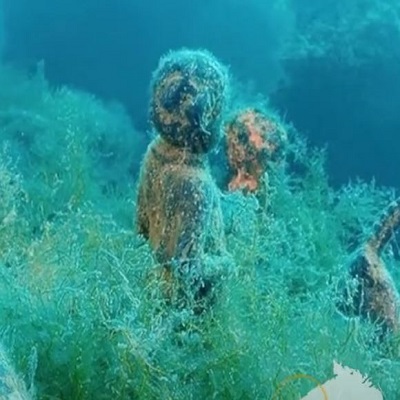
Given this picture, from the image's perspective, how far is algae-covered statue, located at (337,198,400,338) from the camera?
2.05 metres

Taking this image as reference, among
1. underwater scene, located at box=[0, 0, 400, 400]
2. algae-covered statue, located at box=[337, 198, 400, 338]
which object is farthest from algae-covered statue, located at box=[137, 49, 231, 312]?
algae-covered statue, located at box=[337, 198, 400, 338]

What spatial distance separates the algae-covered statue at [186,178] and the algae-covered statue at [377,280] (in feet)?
1.05

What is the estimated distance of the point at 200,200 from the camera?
187 centimetres

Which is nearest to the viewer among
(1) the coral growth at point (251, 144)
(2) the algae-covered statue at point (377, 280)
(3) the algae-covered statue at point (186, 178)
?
(3) the algae-covered statue at point (186, 178)

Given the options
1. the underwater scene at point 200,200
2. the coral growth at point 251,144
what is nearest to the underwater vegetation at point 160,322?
the underwater scene at point 200,200

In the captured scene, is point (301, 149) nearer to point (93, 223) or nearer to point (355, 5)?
point (355, 5)

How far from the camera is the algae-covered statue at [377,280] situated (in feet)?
6.73

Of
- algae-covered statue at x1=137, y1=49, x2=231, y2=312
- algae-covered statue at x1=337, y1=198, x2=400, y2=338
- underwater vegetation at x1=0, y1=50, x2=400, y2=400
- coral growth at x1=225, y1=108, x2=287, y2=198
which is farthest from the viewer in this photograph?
coral growth at x1=225, y1=108, x2=287, y2=198

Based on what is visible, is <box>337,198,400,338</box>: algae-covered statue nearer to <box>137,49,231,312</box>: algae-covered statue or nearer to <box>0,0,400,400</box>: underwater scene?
<box>0,0,400,400</box>: underwater scene

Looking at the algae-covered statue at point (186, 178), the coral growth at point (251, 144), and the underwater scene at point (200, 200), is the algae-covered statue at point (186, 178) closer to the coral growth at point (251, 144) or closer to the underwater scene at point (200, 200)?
the underwater scene at point (200, 200)

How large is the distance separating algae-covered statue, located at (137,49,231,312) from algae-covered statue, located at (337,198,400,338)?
1.05ft

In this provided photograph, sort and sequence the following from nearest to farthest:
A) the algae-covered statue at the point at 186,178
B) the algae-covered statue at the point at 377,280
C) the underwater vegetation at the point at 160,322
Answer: the underwater vegetation at the point at 160,322 < the algae-covered statue at the point at 186,178 < the algae-covered statue at the point at 377,280

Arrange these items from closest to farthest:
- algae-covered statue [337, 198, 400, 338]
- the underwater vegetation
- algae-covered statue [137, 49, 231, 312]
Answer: the underwater vegetation
algae-covered statue [137, 49, 231, 312]
algae-covered statue [337, 198, 400, 338]

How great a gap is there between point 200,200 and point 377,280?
0.47 metres
